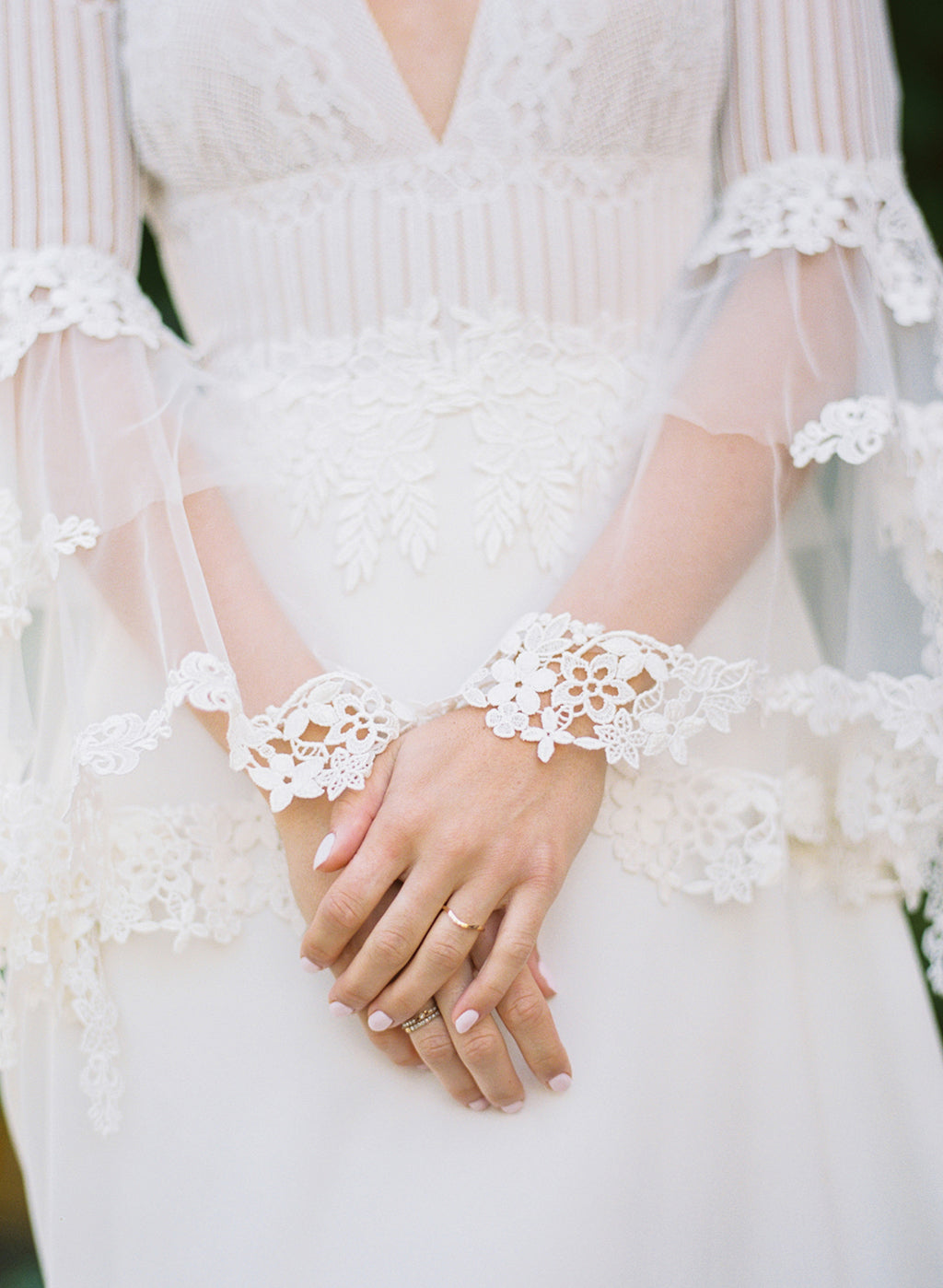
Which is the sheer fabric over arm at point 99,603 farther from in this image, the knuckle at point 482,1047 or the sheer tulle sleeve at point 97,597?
the knuckle at point 482,1047

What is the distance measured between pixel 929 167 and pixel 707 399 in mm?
1576

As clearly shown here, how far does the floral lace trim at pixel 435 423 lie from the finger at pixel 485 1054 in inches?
14.4

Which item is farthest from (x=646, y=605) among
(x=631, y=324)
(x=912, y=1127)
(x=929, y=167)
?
(x=929, y=167)

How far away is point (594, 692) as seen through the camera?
0.96 metres

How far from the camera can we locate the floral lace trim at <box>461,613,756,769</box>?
0.94 meters

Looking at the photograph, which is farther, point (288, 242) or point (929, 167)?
point (929, 167)

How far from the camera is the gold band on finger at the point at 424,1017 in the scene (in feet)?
3.07

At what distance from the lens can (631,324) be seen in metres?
1.21

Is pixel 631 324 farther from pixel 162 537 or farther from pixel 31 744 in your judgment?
pixel 31 744

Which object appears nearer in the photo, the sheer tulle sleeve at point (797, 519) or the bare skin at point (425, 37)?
the sheer tulle sleeve at point (797, 519)

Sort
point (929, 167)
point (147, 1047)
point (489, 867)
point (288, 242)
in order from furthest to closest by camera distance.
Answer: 1. point (929, 167)
2. point (288, 242)
3. point (147, 1047)
4. point (489, 867)

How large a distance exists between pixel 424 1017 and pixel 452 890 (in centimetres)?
11

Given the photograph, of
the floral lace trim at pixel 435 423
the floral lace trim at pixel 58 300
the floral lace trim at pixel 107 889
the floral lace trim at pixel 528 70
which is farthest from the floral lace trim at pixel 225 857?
the floral lace trim at pixel 528 70

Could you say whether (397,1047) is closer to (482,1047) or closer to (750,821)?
(482,1047)
